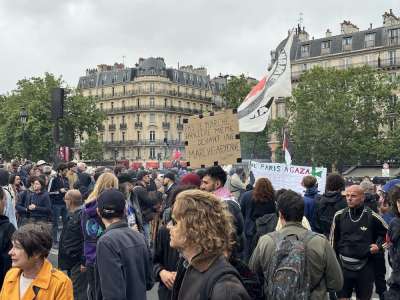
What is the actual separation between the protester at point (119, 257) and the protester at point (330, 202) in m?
3.62

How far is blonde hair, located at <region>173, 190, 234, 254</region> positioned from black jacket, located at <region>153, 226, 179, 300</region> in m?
2.04

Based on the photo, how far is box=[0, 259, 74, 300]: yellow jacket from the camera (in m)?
3.76

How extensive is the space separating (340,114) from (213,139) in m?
44.1

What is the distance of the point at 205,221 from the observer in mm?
2939

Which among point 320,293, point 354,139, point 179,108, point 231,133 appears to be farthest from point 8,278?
point 179,108

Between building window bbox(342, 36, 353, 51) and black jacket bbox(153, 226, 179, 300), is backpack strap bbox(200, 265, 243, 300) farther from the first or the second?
building window bbox(342, 36, 353, 51)

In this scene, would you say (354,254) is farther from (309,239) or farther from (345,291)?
(309,239)

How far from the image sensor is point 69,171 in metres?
14.0

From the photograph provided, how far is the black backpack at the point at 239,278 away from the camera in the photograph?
2721mm

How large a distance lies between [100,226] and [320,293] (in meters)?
2.44

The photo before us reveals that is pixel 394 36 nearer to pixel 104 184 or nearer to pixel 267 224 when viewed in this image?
pixel 267 224

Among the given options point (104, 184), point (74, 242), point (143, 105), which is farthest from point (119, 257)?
point (143, 105)

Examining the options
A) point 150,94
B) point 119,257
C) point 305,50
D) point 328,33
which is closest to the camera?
point 119,257

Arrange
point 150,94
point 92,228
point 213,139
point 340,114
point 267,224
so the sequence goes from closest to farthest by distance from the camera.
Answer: point 92,228 < point 267,224 < point 213,139 < point 340,114 < point 150,94
